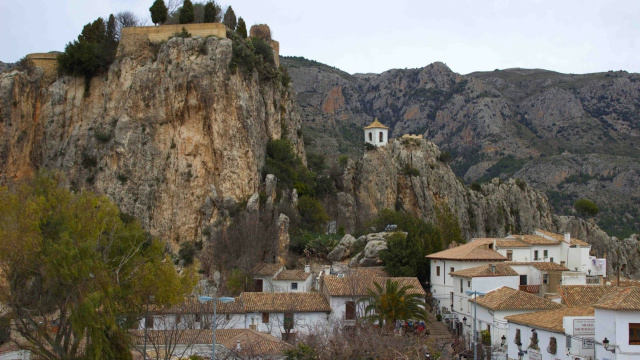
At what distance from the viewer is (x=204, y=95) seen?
61.4 meters

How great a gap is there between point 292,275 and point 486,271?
44.2 ft

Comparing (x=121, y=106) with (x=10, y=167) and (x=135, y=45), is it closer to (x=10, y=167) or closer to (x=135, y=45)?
(x=135, y=45)

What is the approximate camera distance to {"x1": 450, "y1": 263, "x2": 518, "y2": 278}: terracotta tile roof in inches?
1853

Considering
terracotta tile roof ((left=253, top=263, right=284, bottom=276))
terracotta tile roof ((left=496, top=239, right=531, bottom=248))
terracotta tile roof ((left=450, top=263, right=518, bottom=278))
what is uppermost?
terracotta tile roof ((left=496, top=239, right=531, bottom=248))

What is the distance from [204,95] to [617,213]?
69.5 meters

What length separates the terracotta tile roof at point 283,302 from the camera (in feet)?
145

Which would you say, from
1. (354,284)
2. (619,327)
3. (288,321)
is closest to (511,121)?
(354,284)

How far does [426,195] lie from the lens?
7906cm

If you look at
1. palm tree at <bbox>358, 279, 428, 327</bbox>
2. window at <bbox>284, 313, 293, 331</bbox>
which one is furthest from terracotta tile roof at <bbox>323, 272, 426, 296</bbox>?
palm tree at <bbox>358, 279, 428, 327</bbox>

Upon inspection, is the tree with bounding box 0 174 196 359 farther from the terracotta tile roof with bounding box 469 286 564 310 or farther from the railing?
the railing

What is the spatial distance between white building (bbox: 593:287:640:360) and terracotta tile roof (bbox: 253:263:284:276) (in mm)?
25576

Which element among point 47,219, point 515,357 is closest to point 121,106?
point 47,219

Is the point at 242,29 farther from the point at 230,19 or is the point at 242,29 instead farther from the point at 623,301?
the point at 623,301

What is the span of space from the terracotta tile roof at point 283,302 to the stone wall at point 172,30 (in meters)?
26.8
